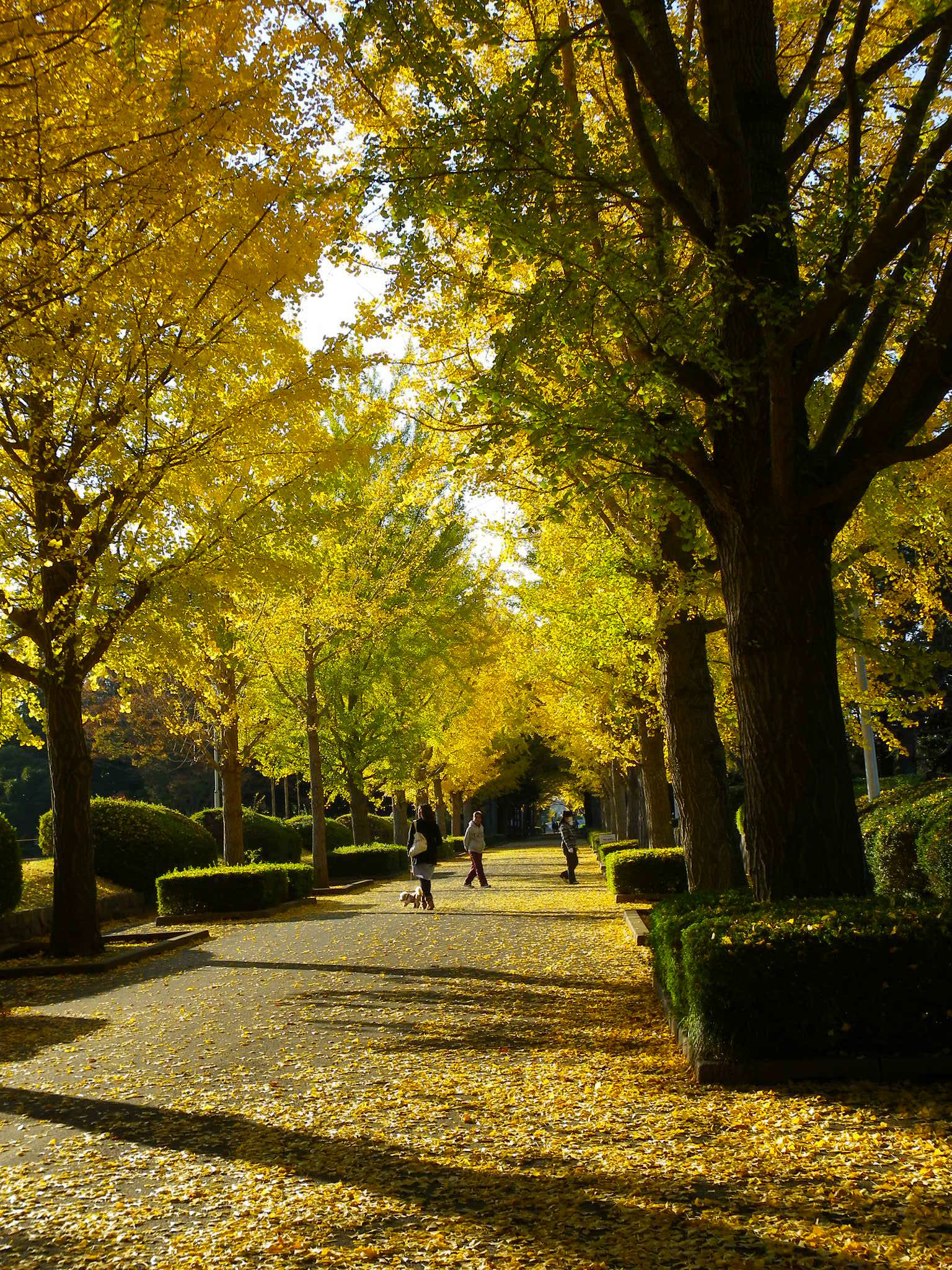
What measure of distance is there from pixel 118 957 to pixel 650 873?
7.42m

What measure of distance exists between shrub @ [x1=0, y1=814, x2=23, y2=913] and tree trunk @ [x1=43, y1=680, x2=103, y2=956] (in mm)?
1514

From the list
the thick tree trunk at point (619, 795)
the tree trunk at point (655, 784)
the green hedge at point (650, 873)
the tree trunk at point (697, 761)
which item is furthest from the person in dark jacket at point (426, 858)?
the thick tree trunk at point (619, 795)

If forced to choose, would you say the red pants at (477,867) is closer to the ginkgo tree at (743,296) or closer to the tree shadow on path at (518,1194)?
the ginkgo tree at (743,296)

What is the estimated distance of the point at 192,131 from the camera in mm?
6547

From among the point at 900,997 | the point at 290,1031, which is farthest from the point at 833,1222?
the point at 290,1031

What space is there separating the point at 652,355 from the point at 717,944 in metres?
3.43

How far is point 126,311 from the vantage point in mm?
8664

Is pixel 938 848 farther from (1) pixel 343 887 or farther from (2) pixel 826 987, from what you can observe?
(1) pixel 343 887

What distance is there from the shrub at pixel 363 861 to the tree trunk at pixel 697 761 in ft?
47.6

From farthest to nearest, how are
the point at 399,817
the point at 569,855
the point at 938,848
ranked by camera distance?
the point at 399,817 < the point at 569,855 < the point at 938,848

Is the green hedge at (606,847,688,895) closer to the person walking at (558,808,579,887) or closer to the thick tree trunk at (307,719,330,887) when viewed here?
the person walking at (558,808,579,887)

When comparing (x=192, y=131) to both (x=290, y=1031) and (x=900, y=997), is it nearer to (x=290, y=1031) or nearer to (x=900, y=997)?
(x=290, y=1031)

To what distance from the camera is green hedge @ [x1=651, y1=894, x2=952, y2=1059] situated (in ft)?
15.7

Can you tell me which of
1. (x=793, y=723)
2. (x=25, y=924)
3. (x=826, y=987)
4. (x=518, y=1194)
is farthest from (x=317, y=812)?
(x=518, y=1194)
